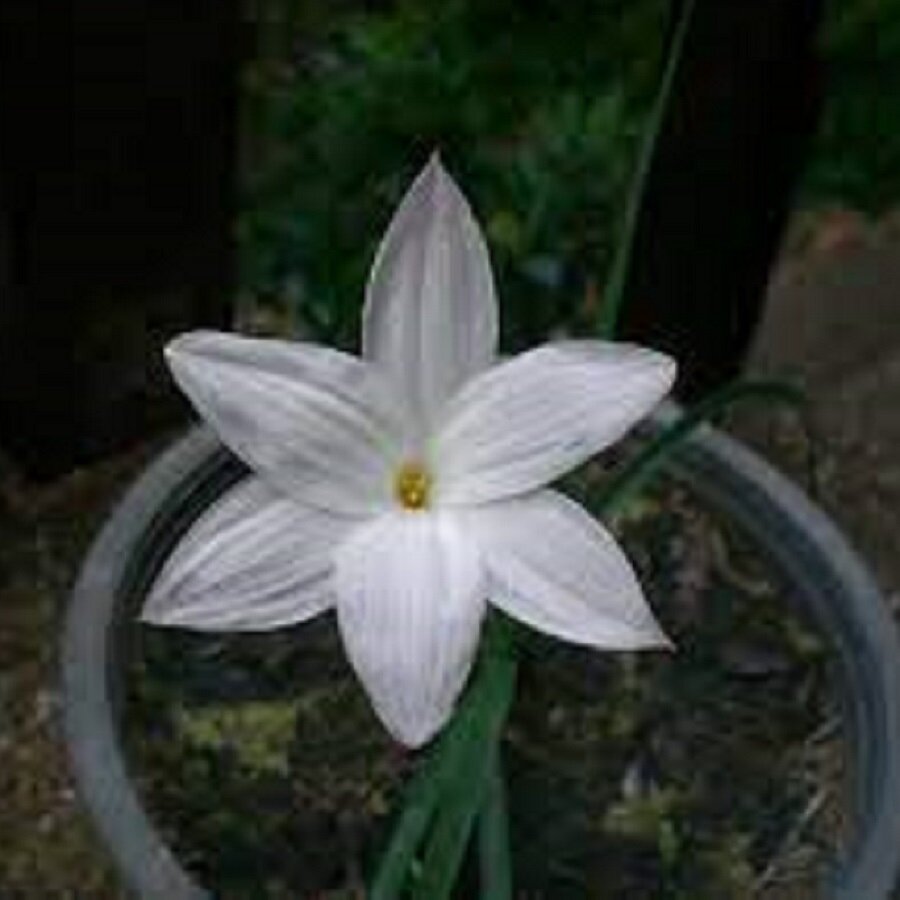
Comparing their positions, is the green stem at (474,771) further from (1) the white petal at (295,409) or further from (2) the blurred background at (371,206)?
(2) the blurred background at (371,206)

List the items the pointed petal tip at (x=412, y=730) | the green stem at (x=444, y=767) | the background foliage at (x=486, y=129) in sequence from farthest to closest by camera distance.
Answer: the background foliage at (x=486, y=129) → the green stem at (x=444, y=767) → the pointed petal tip at (x=412, y=730)

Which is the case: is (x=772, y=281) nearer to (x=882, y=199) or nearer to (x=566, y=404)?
(x=882, y=199)

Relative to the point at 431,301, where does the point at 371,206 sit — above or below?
below

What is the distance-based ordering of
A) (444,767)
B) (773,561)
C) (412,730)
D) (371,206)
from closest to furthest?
(412,730) → (444,767) → (773,561) → (371,206)

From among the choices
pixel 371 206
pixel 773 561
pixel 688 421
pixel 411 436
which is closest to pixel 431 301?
pixel 411 436

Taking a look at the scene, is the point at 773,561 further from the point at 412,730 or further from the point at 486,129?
the point at 486,129

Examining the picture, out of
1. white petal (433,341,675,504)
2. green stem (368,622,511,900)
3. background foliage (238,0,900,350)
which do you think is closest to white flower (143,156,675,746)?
white petal (433,341,675,504)

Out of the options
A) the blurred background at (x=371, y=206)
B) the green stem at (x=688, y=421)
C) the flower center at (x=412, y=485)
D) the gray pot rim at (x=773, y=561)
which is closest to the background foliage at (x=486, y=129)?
the blurred background at (x=371, y=206)
